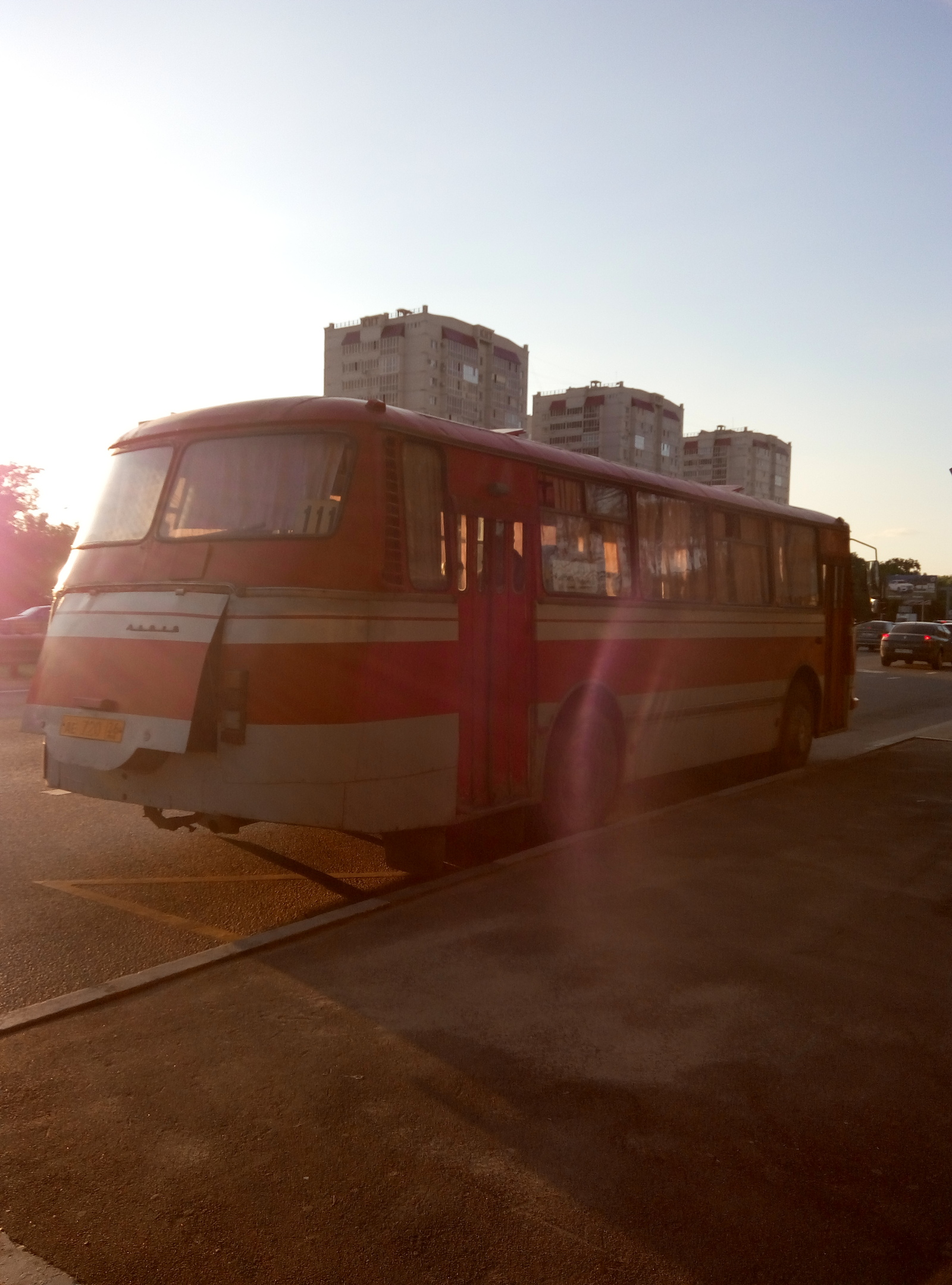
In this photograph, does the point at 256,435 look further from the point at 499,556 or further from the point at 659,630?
the point at 659,630

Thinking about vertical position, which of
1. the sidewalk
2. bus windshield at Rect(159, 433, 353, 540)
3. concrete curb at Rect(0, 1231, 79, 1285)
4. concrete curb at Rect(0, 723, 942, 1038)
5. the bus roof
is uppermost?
the bus roof

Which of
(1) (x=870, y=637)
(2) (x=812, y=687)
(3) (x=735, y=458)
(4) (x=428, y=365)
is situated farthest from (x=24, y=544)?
(3) (x=735, y=458)

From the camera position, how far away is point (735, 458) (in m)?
162

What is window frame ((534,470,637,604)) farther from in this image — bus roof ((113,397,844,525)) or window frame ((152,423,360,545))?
window frame ((152,423,360,545))

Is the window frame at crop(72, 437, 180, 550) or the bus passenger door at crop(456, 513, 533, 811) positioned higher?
the window frame at crop(72, 437, 180, 550)

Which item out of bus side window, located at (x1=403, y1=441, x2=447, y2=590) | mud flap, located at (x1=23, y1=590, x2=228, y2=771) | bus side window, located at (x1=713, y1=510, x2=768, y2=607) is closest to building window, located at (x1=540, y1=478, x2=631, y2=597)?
bus side window, located at (x1=403, y1=441, x2=447, y2=590)

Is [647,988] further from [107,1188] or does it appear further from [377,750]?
[107,1188]

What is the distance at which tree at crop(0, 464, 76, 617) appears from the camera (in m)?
53.3

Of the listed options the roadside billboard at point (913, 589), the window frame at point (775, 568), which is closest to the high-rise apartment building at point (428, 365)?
the roadside billboard at point (913, 589)

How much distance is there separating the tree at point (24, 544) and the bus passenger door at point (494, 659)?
4712cm

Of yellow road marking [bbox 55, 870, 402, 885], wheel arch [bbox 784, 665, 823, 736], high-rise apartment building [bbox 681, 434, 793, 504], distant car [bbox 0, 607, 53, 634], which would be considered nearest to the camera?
yellow road marking [bbox 55, 870, 402, 885]

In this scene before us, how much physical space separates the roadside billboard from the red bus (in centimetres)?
11958

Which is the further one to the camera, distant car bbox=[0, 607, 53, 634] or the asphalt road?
distant car bbox=[0, 607, 53, 634]

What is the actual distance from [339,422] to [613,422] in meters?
139
